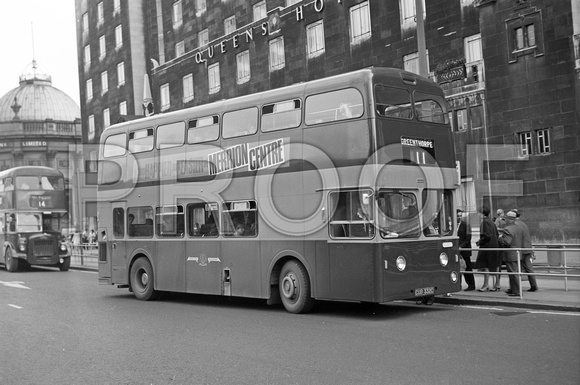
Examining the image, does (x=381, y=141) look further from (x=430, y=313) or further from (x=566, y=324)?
(x=566, y=324)

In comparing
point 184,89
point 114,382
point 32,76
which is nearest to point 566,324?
point 114,382

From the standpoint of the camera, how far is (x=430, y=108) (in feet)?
45.6

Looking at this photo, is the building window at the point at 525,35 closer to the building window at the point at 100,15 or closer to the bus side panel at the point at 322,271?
the bus side panel at the point at 322,271

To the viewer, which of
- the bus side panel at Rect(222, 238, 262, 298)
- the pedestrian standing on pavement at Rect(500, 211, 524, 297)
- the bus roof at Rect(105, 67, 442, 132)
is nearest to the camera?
the bus roof at Rect(105, 67, 442, 132)

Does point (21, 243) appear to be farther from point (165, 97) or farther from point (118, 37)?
point (118, 37)

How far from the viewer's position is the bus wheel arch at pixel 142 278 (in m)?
17.9

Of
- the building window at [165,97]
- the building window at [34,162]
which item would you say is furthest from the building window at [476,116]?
the building window at [34,162]

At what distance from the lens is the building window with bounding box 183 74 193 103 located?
46.1 m

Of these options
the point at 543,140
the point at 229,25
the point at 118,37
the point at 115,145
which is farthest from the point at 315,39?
the point at 118,37

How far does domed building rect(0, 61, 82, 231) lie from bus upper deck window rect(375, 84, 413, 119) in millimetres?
86451

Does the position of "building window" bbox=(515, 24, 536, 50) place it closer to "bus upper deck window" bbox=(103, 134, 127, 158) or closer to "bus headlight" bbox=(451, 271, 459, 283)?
"bus headlight" bbox=(451, 271, 459, 283)

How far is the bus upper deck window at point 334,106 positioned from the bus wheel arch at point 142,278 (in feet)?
21.3

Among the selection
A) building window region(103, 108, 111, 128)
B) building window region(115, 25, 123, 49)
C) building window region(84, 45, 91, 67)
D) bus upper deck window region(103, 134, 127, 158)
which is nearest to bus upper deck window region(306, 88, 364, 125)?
bus upper deck window region(103, 134, 127, 158)

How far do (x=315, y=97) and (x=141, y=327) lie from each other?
17.1ft
